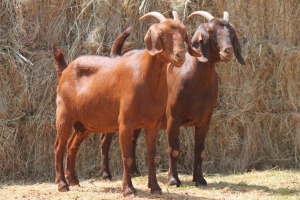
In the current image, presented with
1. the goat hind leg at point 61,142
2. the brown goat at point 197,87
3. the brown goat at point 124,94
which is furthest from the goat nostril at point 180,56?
the goat hind leg at point 61,142

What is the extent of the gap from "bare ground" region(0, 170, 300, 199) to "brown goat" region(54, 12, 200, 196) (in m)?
0.28

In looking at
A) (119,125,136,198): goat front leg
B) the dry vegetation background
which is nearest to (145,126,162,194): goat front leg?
(119,125,136,198): goat front leg

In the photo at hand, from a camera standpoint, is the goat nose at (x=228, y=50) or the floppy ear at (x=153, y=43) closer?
the floppy ear at (x=153, y=43)

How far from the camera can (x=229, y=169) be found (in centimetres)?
968

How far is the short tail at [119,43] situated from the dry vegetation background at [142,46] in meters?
0.72

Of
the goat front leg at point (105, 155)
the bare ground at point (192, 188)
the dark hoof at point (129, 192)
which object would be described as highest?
the goat front leg at point (105, 155)

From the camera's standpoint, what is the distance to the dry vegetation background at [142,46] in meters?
9.41

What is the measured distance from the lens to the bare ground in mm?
7492

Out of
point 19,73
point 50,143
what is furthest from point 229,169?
point 19,73

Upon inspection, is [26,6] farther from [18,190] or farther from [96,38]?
[18,190]

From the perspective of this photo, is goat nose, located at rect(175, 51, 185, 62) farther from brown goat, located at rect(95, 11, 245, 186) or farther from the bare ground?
the bare ground

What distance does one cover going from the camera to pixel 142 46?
9.59 metres

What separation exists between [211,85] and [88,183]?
2.13 meters

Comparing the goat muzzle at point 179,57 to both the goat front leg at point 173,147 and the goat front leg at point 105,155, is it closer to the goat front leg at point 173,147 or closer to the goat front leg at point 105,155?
the goat front leg at point 173,147
